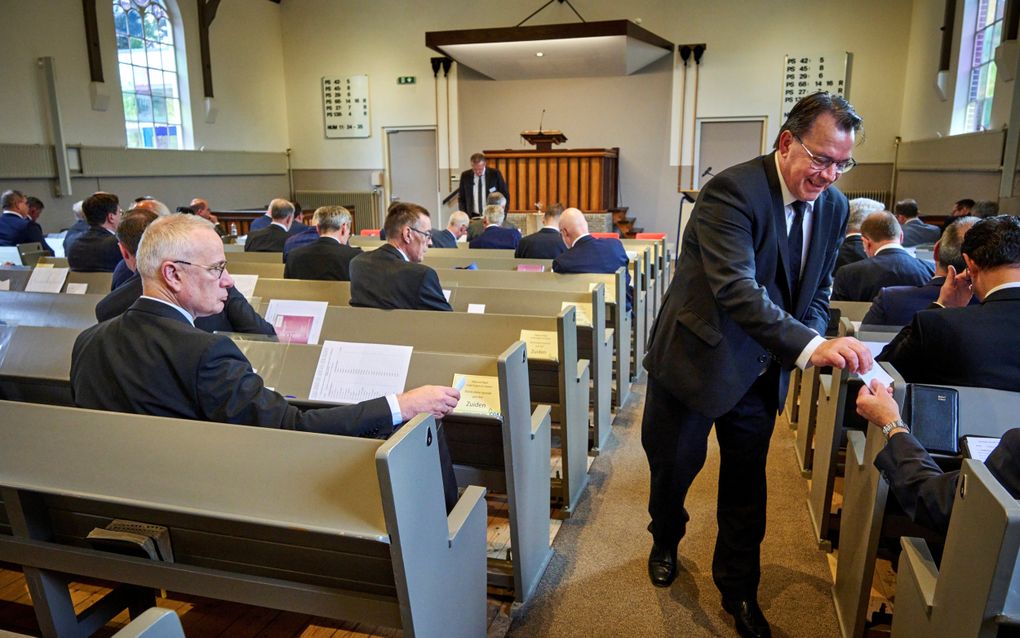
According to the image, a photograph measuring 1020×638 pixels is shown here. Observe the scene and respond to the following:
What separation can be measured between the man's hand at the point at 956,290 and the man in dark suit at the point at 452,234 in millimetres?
4124

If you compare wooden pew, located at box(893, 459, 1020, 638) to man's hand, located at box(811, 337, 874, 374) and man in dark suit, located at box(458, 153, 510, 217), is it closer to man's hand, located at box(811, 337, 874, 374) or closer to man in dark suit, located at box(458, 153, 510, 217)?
man's hand, located at box(811, 337, 874, 374)

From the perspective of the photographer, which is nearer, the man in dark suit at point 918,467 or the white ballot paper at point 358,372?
the man in dark suit at point 918,467

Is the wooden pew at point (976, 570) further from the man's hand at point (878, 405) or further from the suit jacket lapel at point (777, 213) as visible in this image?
the suit jacket lapel at point (777, 213)

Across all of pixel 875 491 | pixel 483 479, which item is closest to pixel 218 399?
pixel 483 479

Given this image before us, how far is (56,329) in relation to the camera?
2.51 metres

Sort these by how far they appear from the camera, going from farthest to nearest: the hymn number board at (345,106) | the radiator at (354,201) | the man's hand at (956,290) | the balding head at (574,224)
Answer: the radiator at (354,201)
the hymn number board at (345,106)
the balding head at (574,224)
the man's hand at (956,290)

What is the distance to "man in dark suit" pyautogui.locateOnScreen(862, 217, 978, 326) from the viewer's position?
8.64ft

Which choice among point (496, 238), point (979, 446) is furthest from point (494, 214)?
point (979, 446)

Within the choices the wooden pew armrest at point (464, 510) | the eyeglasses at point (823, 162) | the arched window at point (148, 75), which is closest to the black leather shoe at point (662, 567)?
the wooden pew armrest at point (464, 510)

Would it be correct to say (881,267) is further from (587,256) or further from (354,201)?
(354,201)

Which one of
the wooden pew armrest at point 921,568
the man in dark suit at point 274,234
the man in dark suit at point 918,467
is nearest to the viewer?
the man in dark suit at point 918,467

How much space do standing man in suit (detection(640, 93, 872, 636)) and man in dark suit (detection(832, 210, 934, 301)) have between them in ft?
5.03

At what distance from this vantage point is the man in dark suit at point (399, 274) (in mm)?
2941

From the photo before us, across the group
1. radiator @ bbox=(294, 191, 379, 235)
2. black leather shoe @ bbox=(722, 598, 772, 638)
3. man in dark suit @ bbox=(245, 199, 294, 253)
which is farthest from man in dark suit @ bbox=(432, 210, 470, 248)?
radiator @ bbox=(294, 191, 379, 235)
